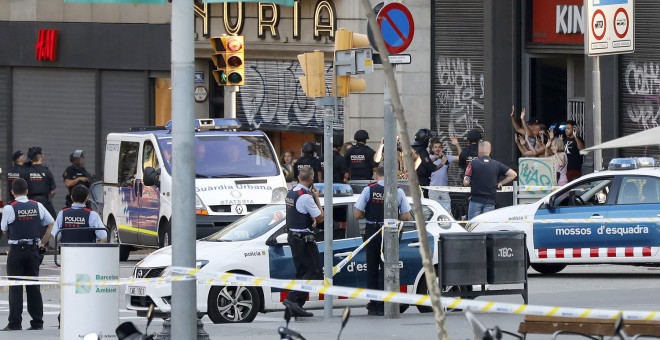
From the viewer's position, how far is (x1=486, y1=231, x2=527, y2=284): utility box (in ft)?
50.6

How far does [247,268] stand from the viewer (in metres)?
15.8

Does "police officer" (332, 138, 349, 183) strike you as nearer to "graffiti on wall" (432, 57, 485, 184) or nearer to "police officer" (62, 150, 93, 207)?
"police officer" (62, 150, 93, 207)

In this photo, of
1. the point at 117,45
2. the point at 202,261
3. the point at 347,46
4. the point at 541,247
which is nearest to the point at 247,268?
the point at 202,261

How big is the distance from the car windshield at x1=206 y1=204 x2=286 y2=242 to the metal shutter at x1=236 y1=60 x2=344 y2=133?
45.5 feet

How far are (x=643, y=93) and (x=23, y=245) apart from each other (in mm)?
13688

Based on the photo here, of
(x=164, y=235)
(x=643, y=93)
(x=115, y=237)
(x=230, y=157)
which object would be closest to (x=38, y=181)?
(x=115, y=237)

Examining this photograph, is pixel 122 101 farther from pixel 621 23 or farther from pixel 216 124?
pixel 621 23

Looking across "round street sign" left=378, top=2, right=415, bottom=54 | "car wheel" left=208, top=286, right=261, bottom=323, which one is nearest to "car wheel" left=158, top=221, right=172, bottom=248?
"car wheel" left=208, top=286, right=261, bottom=323

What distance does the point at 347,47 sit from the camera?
15750 mm

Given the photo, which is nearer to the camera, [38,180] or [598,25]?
[598,25]

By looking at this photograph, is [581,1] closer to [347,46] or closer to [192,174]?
[347,46]

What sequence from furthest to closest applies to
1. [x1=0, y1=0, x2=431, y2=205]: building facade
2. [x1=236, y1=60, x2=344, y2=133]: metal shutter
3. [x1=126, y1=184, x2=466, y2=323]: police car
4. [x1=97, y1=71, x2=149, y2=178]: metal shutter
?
1. [x1=97, y1=71, x2=149, y2=178]: metal shutter
2. [x1=236, y1=60, x2=344, y2=133]: metal shutter
3. [x1=0, y1=0, x2=431, y2=205]: building facade
4. [x1=126, y1=184, x2=466, y2=323]: police car

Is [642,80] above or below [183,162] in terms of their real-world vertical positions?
above

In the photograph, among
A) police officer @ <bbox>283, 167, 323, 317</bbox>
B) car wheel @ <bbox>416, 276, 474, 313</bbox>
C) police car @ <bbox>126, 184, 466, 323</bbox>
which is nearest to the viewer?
police officer @ <bbox>283, 167, 323, 317</bbox>
